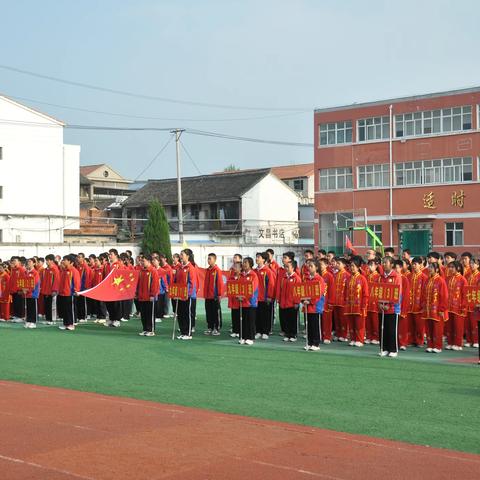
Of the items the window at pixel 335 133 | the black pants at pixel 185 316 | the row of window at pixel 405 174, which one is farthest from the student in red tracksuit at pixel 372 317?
the window at pixel 335 133

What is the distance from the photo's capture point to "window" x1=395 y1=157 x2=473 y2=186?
127ft

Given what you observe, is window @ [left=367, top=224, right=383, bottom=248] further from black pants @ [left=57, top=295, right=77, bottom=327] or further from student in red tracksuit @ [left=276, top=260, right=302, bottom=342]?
student in red tracksuit @ [left=276, top=260, right=302, bottom=342]

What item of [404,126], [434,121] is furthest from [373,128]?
[434,121]

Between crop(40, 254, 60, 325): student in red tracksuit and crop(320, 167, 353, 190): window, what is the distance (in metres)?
25.3

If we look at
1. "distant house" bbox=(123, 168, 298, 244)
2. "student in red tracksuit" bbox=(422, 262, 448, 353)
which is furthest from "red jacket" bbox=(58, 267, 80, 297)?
"distant house" bbox=(123, 168, 298, 244)

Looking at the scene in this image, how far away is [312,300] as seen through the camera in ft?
47.7

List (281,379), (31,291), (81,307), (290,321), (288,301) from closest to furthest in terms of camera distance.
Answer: (281,379) < (288,301) < (290,321) < (31,291) < (81,307)

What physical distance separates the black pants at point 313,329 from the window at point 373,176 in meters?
27.7

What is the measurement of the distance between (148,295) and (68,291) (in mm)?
2245

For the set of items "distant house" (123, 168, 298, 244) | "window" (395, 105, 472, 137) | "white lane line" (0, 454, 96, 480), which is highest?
"window" (395, 105, 472, 137)

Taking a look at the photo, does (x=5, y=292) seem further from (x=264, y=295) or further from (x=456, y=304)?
(x=456, y=304)

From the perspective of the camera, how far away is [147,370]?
12016 mm

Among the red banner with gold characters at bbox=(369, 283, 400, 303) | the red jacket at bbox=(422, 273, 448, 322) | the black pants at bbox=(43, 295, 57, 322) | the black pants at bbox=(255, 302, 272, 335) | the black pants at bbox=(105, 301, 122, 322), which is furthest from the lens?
the black pants at bbox=(43, 295, 57, 322)

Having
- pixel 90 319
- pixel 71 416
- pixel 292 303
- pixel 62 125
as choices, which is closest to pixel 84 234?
pixel 62 125
